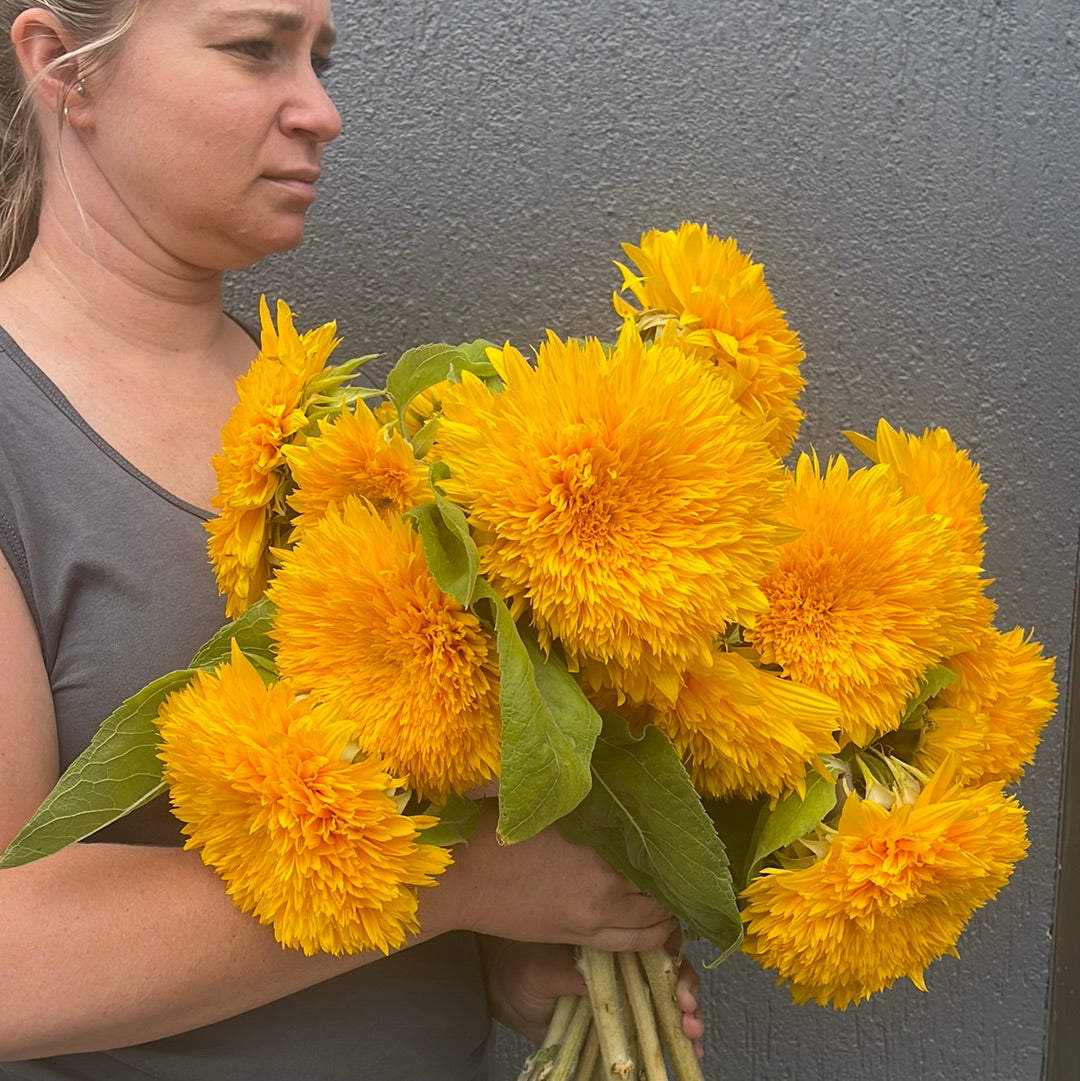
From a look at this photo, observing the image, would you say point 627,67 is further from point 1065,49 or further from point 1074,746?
point 1074,746

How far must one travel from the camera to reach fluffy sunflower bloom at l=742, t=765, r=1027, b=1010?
0.67 metres

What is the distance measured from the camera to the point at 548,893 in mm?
830

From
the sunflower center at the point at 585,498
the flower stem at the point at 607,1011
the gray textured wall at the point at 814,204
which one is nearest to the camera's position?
the sunflower center at the point at 585,498

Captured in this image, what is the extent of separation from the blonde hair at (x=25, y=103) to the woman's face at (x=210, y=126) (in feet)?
0.05

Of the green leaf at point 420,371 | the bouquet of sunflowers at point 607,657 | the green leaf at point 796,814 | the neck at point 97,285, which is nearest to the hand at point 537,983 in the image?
the bouquet of sunflowers at point 607,657

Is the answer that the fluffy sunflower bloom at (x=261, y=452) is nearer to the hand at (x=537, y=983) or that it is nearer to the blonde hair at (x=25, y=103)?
the blonde hair at (x=25, y=103)

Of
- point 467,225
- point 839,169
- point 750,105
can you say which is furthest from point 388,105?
point 839,169

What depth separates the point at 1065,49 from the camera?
1253 millimetres

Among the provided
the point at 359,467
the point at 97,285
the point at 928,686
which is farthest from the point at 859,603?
the point at 97,285

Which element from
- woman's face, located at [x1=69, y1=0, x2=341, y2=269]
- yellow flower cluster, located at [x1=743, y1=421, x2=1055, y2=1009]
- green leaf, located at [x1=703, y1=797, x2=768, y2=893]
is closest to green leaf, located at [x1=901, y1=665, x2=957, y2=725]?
yellow flower cluster, located at [x1=743, y1=421, x2=1055, y2=1009]

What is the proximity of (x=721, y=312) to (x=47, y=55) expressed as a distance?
0.55 m

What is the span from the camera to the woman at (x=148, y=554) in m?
0.75

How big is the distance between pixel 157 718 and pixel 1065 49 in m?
1.13

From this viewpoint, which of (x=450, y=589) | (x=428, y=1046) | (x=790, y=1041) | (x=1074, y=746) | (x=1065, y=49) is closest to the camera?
(x=450, y=589)
